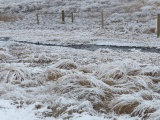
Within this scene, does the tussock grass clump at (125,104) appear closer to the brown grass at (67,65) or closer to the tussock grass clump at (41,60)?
the brown grass at (67,65)

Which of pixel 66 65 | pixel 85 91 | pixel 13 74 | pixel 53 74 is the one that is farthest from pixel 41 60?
pixel 85 91

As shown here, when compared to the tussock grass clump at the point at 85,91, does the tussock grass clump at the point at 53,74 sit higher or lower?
lower

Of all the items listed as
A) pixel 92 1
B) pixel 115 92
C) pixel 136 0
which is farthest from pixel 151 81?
pixel 92 1

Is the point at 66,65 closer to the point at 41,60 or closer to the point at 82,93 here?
the point at 41,60

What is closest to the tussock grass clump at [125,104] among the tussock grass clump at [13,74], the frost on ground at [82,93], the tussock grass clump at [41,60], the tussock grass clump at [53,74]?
the frost on ground at [82,93]

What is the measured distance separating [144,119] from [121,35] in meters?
12.6

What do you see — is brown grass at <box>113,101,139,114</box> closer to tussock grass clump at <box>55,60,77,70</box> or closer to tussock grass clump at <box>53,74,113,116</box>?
tussock grass clump at <box>53,74,113,116</box>

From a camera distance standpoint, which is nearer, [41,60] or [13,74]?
[13,74]

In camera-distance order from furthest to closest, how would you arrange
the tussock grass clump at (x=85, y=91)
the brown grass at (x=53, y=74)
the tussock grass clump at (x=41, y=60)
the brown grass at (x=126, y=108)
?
the tussock grass clump at (x=41, y=60) → the brown grass at (x=53, y=74) → the tussock grass clump at (x=85, y=91) → the brown grass at (x=126, y=108)

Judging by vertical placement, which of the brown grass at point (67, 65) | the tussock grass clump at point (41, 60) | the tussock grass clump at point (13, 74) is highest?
the tussock grass clump at point (13, 74)

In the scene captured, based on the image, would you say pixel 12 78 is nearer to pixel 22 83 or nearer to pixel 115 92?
pixel 22 83

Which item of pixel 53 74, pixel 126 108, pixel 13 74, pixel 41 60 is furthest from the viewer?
pixel 41 60

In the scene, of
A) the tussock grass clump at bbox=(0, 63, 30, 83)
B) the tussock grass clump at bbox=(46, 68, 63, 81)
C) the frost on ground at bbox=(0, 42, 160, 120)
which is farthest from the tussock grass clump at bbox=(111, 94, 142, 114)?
the tussock grass clump at bbox=(0, 63, 30, 83)

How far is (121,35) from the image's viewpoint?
16.4 m
